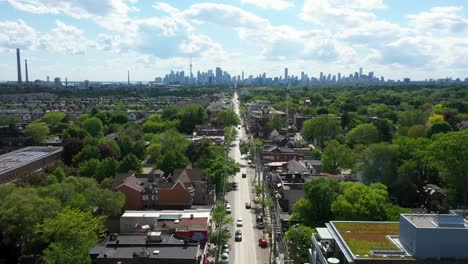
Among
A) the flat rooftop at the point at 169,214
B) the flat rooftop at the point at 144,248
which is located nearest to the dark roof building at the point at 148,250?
the flat rooftop at the point at 144,248

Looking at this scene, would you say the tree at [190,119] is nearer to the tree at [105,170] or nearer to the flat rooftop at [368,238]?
the tree at [105,170]

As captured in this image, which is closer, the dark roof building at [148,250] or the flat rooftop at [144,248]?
the dark roof building at [148,250]

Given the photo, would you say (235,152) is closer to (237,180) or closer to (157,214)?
(237,180)

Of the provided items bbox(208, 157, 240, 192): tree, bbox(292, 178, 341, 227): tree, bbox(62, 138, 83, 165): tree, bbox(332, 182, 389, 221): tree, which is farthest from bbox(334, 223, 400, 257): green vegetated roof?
bbox(62, 138, 83, 165): tree

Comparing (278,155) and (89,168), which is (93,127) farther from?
(278,155)

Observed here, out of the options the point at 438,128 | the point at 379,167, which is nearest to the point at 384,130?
the point at 438,128

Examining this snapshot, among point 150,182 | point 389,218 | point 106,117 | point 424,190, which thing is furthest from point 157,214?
point 106,117

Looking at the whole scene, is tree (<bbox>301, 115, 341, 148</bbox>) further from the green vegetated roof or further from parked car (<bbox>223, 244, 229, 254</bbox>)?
the green vegetated roof

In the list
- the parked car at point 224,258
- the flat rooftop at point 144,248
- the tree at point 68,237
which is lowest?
the parked car at point 224,258

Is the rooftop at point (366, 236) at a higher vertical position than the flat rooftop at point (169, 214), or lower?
higher
